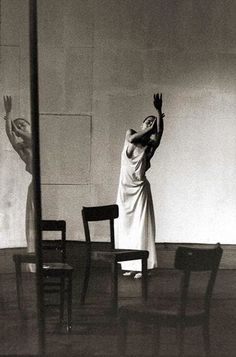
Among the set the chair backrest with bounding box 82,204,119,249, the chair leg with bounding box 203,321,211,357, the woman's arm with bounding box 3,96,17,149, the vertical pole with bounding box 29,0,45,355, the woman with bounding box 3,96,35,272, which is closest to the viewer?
the vertical pole with bounding box 29,0,45,355

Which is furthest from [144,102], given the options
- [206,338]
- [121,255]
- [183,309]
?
[183,309]

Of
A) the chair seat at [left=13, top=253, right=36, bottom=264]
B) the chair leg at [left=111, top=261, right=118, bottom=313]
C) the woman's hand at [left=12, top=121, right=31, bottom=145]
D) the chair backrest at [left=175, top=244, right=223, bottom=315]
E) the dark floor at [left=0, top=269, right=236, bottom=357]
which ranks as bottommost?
the dark floor at [left=0, top=269, right=236, bottom=357]

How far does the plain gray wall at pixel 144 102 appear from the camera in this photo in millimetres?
7633

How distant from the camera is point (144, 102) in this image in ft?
25.3

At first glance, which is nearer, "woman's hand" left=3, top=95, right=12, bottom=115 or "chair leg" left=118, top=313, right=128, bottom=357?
"chair leg" left=118, top=313, right=128, bottom=357

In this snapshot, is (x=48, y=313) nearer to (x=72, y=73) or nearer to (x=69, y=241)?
(x=69, y=241)

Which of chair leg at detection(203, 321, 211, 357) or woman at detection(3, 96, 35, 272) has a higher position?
woman at detection(3, 96, 35, 272)

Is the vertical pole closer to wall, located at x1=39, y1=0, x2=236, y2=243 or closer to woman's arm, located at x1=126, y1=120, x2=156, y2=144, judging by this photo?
woman's arm, located at x1=126, y1=120, x2=156, y2=144

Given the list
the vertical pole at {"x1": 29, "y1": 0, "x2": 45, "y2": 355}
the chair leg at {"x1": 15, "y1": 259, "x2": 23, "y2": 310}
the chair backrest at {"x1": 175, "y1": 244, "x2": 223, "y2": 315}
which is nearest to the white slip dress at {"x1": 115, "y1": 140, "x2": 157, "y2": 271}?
the chair leg at {"x1": 15, "y1": 259, "x2": 23, "y2": 310}

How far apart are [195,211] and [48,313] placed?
11.2 ft

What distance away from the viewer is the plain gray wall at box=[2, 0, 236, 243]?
301 inches

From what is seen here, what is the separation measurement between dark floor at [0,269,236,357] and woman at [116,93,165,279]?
376 mm

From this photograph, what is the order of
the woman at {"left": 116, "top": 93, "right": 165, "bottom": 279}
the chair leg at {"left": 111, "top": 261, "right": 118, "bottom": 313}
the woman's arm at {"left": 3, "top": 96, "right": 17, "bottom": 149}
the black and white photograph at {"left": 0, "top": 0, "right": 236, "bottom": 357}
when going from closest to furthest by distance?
the chair leg at {"left": 111, "top": 261, "right": 118, "bottom": 313} → the woman at {"left": 116, "top": 93, "right": 165, "bottom": 279} → the woman's arm at {"left": 3, "top": 96, "right": 17, "bottom": 149} → the black and white photograph at {"left": 0, "top": 0, "right": 236, "bottom": 357}

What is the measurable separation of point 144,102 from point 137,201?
1.77 meters
